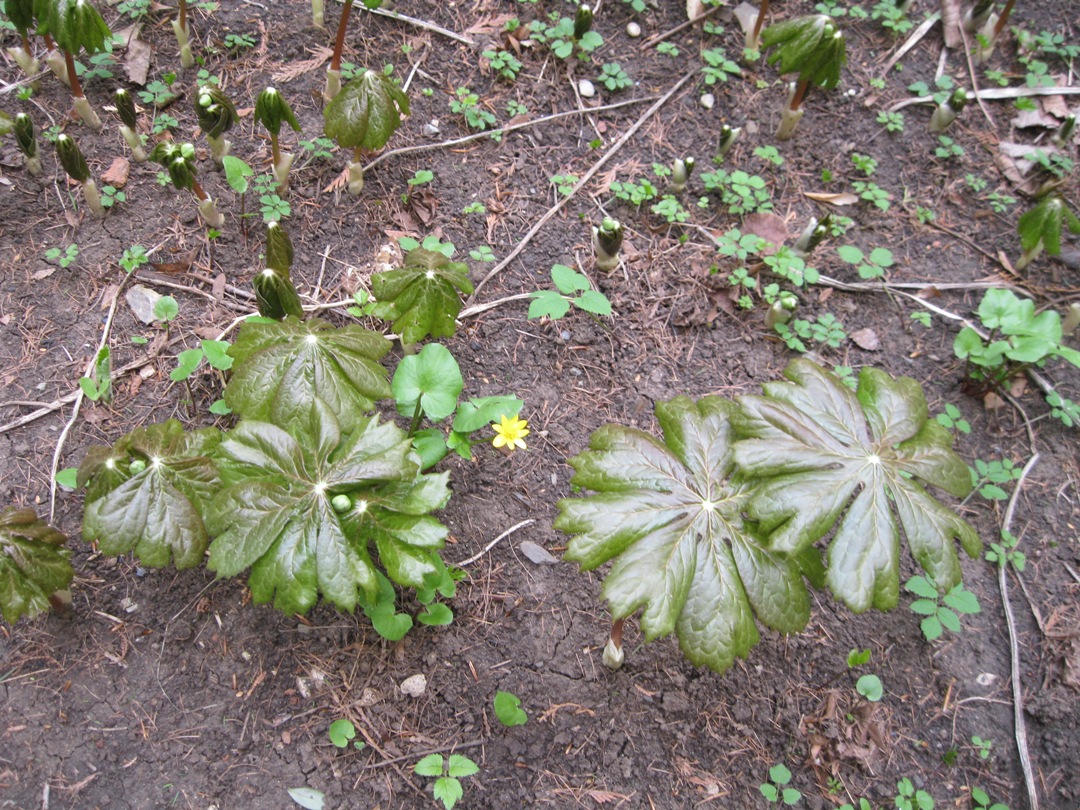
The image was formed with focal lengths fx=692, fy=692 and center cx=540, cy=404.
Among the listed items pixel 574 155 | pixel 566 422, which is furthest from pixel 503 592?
pixel 574 155

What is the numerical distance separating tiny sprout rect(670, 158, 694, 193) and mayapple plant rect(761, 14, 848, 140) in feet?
1.90

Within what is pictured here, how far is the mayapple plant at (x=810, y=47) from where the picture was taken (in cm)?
305

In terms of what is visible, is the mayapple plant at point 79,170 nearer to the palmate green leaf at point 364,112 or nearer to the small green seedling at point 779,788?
the palmate green leaf at point 364,112

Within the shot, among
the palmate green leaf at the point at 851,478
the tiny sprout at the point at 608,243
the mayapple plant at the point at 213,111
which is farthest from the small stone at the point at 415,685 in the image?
the mayapple plant at the point at 213,111

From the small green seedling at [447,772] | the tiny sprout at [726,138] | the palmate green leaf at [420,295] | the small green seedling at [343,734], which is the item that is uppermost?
the tiny sprout at [726,138]

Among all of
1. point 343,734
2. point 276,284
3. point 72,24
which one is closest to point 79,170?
point 72,24

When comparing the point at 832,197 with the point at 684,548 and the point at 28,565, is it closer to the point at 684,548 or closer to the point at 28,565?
the point at 684,548

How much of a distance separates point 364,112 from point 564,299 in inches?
42.2

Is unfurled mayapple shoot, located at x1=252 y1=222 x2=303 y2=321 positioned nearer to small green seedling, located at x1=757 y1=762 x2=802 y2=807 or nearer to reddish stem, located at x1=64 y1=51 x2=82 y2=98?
reddish stem, located at x1=64 y1=51 x2=82 y2=98

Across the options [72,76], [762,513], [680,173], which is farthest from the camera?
[680,173]

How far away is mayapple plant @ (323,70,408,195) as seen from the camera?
2705 millimetres

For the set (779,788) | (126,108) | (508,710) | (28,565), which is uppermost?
(126,108)

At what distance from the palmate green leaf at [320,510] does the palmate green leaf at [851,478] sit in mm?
908

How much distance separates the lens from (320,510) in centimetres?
191
